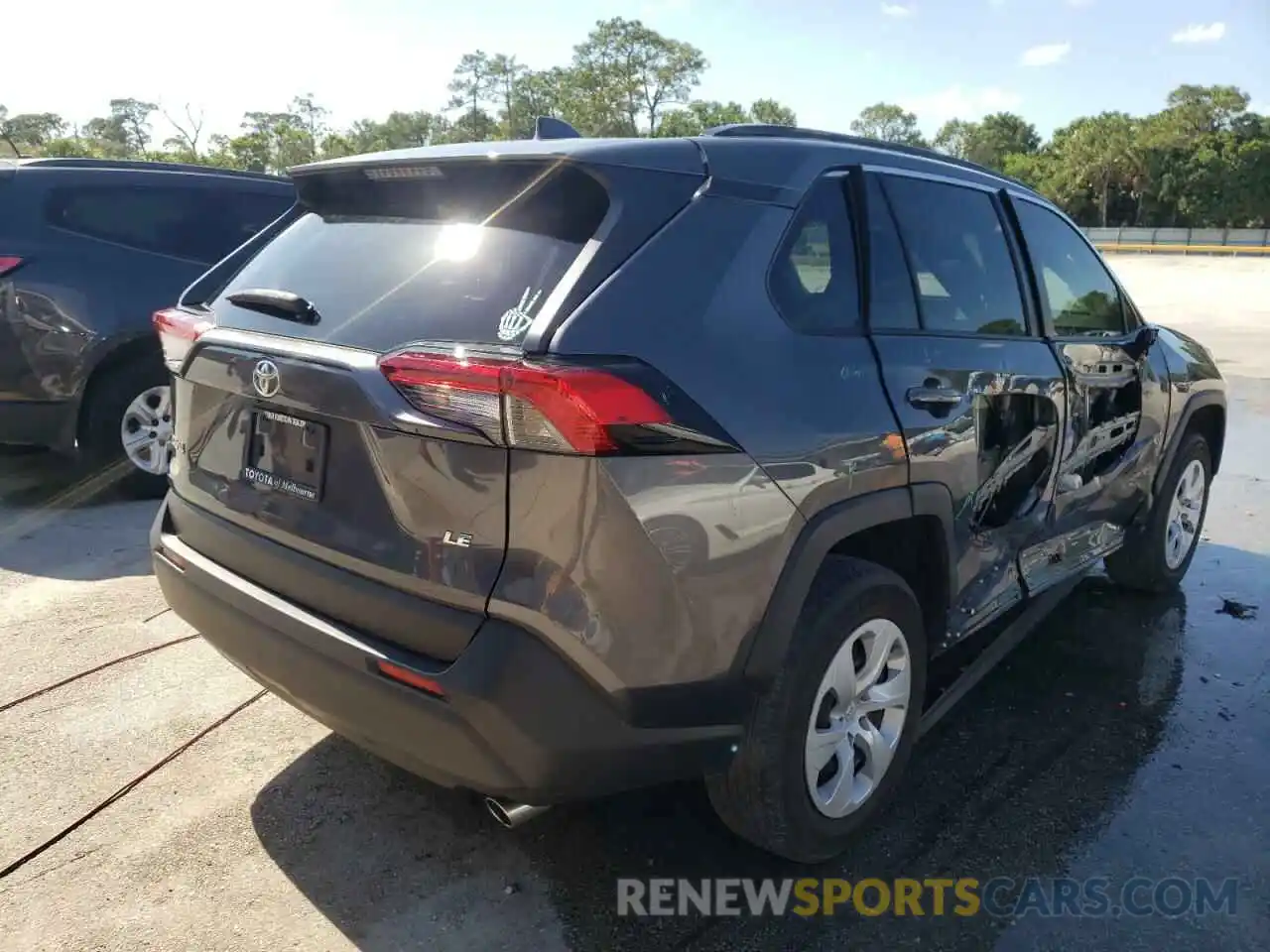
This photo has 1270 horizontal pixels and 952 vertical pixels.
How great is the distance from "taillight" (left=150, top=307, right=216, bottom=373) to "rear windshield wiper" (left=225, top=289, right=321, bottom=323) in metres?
0.12

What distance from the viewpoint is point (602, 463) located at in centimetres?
192

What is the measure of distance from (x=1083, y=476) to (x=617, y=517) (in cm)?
254

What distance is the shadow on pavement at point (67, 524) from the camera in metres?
4.72

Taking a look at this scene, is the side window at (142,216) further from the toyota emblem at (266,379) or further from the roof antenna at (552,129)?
the toyota emblem at (266,379)

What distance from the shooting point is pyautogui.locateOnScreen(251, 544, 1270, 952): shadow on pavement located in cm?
240

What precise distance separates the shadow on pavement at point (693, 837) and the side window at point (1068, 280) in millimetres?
1445

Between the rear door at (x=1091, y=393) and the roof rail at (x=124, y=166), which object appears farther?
the roof rail at (x=124, y=166)

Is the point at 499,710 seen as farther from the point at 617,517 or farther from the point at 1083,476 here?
the point at 1083,476

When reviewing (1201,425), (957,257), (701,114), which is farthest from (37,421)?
(701,114)

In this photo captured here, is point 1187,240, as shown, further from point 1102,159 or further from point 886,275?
point 886,275

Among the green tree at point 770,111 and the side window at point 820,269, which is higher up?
the green tree at point 770,111

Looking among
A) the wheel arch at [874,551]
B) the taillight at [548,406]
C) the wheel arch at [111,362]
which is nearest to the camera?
the taillight at [548,406]

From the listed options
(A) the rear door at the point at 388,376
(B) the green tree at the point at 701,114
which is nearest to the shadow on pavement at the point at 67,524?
(A) the rear door at the point at 388,376

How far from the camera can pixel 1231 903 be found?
8.32 feet
